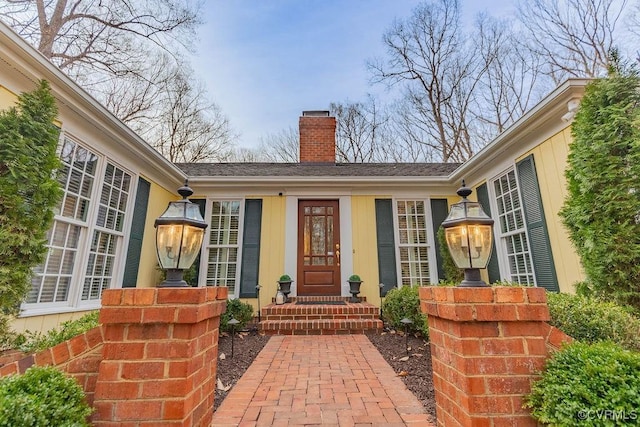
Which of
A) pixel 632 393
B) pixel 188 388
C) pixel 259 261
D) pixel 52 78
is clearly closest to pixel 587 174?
pixel 632 393

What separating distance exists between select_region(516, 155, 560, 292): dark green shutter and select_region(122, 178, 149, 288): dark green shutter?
6.44m

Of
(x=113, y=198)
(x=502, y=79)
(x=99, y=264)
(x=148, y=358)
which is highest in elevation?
(x=502, y=79)

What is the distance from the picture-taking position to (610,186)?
9.21ft

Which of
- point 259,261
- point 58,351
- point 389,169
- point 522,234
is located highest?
point 389,169

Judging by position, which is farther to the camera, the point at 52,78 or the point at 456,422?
the point at 52,78

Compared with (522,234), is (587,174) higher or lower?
higher

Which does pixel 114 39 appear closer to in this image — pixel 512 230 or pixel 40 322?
pixel 40 322

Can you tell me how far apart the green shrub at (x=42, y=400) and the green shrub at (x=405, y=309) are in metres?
3.55

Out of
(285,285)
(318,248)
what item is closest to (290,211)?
(318,248)

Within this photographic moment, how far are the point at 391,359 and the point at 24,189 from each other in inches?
159

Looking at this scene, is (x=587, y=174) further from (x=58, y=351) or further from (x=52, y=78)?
(x=52, y=78)

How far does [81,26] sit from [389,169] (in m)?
8.31

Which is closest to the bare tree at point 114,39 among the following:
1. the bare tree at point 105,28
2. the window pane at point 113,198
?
the bare tree at point 105,28

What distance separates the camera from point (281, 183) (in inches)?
240
